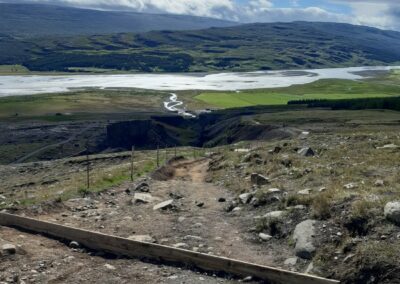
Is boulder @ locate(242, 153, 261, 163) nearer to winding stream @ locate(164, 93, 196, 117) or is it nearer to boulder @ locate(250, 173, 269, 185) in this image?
boulder @ locate(250, 173, 269, 185)

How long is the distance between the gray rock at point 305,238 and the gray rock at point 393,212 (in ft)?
8.17

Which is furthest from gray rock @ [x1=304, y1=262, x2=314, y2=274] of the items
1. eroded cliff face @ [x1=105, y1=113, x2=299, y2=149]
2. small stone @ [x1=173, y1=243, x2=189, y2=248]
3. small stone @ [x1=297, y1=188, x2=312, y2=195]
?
eroded cliff face @ [x1=105, y1=113, x2=299, y2=149]

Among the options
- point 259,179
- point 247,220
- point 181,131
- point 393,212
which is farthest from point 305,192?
point 181,131

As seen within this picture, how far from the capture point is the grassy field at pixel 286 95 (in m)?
155

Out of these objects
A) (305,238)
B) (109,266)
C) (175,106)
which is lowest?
(175,106)

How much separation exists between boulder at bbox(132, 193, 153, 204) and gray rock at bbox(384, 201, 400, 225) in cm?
1220

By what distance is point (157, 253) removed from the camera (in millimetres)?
17672

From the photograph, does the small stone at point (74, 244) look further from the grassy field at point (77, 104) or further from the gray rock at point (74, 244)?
the grassy field at point (77, 104)

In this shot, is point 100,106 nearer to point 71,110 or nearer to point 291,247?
point 71,110

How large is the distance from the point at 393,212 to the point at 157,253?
776 cm

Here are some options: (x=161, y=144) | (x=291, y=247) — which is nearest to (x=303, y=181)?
(x=291, y=247)

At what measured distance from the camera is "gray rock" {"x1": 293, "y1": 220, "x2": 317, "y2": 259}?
17.1m

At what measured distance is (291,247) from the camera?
18141 millimetres

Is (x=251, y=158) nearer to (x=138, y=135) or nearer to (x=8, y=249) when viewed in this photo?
(x=8, y=249)
